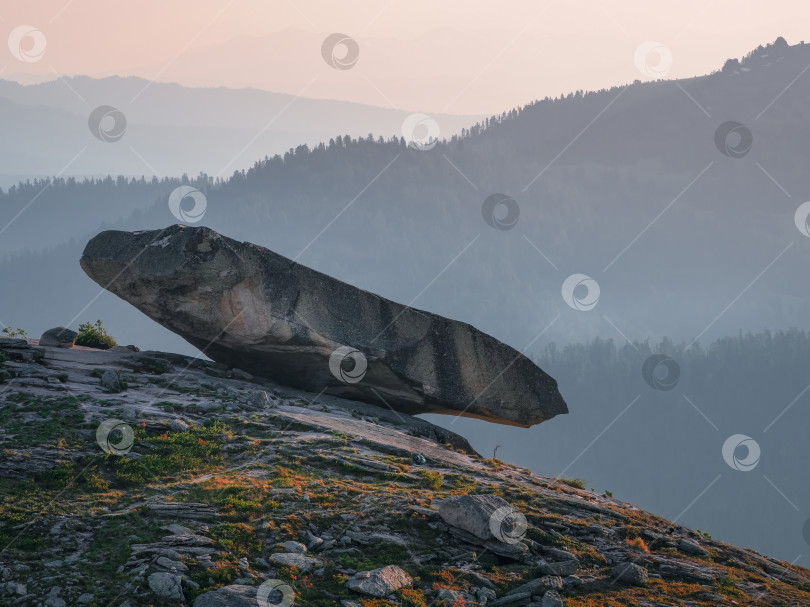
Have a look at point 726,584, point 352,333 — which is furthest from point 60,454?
point 726,584

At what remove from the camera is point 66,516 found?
1717cm

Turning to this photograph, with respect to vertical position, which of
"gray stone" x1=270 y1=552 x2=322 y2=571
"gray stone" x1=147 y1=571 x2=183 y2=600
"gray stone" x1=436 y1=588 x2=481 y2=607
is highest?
"gray stone" x1=436 y1=588 x2=481 y2=607

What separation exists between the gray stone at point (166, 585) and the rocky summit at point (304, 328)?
47.1 ft

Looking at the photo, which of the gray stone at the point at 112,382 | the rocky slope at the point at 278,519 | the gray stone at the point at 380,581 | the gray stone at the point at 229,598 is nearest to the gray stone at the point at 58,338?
the rocky slope at the point at 278,519

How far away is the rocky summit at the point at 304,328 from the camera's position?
94.2ft

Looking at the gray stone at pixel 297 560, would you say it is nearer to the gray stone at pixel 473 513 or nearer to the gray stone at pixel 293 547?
the gray stone at pixel 293 547

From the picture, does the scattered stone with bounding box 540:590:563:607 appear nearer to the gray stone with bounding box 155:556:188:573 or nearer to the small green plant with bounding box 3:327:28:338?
the gray stone with bounding box 155:556:188:573

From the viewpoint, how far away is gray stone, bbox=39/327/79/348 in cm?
3122

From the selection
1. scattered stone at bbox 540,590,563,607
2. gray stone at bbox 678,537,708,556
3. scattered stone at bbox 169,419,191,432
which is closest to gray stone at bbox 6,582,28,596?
scattered stone at bbox 169,419,191,432

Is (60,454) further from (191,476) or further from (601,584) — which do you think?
(601,584)

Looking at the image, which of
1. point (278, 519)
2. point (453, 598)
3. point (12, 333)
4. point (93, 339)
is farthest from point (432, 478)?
point (12, 333)

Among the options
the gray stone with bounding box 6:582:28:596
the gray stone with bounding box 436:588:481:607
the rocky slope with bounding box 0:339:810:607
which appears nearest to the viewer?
the gray stone with bounding box 6:582:28:596

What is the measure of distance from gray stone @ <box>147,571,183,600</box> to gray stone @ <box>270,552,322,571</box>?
82.5 inches

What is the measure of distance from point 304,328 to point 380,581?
14243mm
